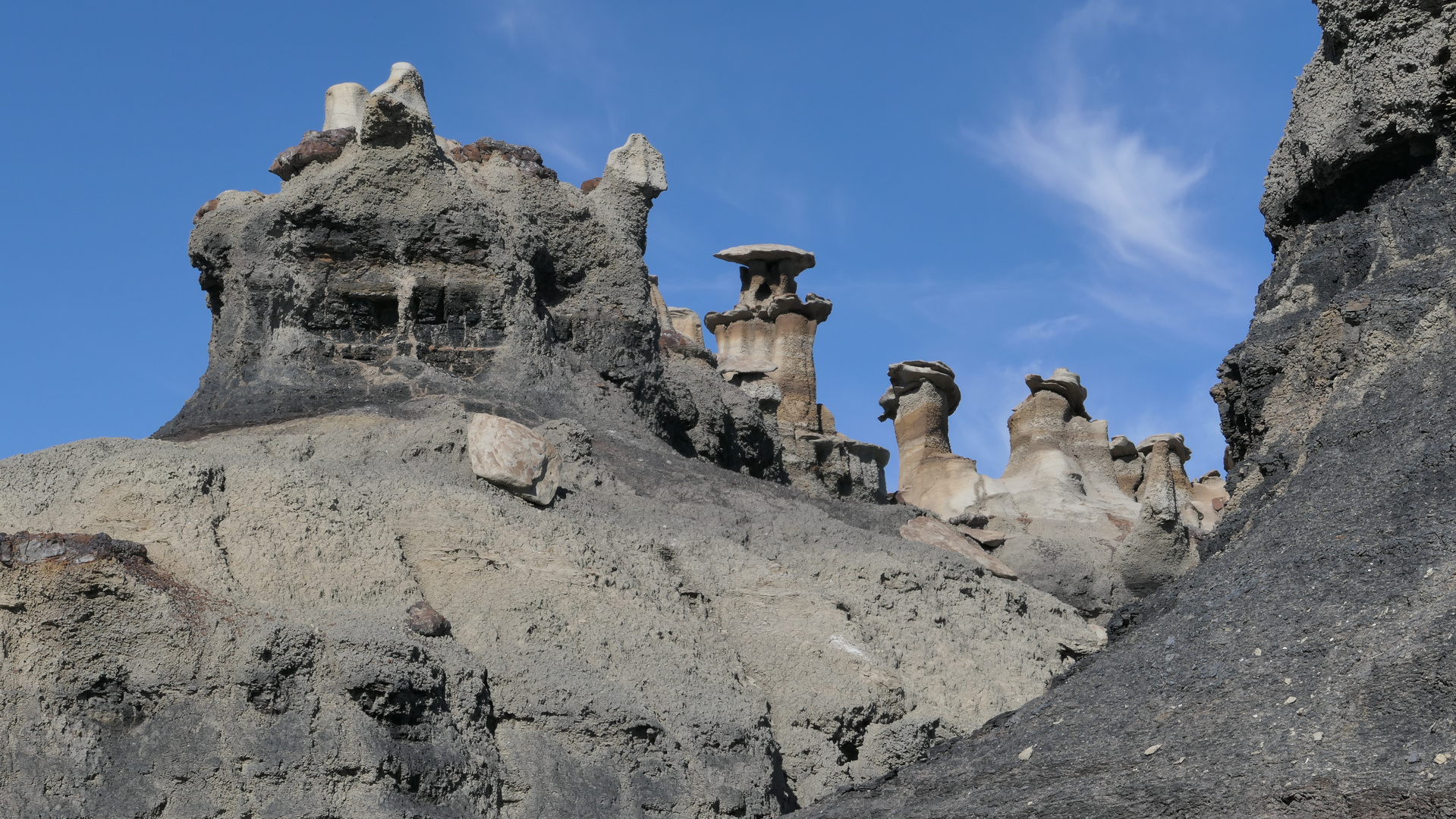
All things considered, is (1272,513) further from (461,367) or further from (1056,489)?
(1056,489)

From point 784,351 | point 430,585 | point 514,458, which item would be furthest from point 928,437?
point 430,585

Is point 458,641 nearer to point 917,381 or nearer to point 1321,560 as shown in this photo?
point 1321,560

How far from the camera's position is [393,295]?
45.4 ft

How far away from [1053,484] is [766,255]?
23.4 feet

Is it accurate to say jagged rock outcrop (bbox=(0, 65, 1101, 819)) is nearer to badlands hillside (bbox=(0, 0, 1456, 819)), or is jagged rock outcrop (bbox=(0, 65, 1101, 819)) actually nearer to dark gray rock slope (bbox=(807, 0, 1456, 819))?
badlands hillside (bbox=(0, 0, 1456, 819))

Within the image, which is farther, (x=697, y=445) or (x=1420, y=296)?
(x=697, y=445)

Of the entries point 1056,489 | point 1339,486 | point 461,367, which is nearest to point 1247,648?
point 1339,486

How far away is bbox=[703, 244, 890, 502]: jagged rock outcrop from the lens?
2252 centimetres

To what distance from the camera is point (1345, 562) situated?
6.29m

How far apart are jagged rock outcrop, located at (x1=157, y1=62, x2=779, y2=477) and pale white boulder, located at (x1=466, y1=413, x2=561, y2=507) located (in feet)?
6.50

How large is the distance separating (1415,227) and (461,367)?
7.76 metres

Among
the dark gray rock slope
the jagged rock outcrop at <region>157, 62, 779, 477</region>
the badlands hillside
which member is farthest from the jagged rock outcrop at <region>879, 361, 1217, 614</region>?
the dark gray rock slope

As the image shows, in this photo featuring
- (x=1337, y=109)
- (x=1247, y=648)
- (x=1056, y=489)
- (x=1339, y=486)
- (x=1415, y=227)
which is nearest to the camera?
(x=1247, y=648)

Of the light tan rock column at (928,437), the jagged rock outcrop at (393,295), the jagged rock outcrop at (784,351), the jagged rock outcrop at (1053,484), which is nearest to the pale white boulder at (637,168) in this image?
the jagged rock outcrop at (393,295)
